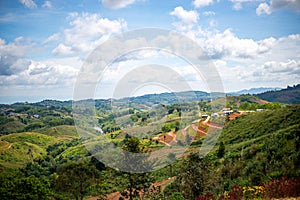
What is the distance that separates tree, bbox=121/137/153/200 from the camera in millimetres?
15305

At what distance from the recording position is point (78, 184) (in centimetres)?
3067

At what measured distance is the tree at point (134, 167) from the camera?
50.2 ft

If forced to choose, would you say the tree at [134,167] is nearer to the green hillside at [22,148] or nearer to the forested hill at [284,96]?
the green hillside at [22,148]

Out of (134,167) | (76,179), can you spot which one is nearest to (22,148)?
(76,179)

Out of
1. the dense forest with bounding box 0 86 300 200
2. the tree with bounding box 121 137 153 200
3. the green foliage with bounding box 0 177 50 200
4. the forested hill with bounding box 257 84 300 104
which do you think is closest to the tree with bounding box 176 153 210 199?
the dense forest with bounding box 0 86 300 200

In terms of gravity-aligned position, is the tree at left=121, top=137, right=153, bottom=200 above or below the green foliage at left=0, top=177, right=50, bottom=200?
above

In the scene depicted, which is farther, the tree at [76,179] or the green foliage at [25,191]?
the tree at [76,179]

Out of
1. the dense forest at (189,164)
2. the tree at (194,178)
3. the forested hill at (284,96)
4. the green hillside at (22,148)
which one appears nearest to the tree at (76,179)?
the dense forest at (189,164)

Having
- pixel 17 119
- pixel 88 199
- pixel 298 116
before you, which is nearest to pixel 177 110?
pixel 88 199

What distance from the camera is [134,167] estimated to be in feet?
51.2

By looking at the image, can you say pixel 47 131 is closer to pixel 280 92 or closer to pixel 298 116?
pixel 298 116

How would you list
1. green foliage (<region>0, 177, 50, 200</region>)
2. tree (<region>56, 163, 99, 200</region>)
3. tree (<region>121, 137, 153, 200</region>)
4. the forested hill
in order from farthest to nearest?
1. the forested hill
2. tree (<region>56, 163, 99, 200</region>)
3. green foliage (<region>0, 177, 50, 200</region>)
4. tree (<region>121, 137, 153, 200</region>)

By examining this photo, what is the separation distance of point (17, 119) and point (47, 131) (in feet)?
116

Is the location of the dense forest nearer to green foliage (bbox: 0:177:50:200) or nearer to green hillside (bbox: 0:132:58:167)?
green foliage (bbox: 0:177:50:200)
